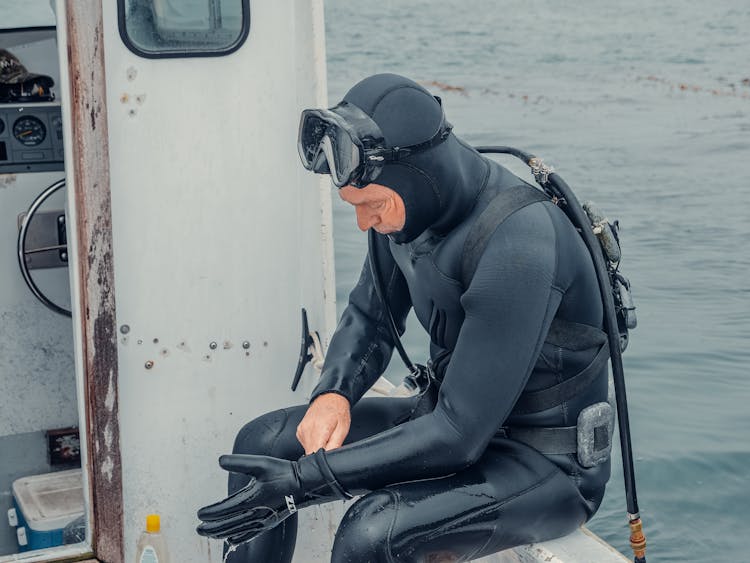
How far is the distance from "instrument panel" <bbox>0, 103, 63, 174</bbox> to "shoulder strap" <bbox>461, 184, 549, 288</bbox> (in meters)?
2.32

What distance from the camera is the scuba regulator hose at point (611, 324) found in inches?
98.0

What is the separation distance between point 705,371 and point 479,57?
11856 mm

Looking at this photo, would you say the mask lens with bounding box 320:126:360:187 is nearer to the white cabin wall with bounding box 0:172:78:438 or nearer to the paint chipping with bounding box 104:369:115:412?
the paint chipping with bounding box 104:369:115:412

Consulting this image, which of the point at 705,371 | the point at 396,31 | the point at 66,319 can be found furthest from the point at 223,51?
the point at 396,31

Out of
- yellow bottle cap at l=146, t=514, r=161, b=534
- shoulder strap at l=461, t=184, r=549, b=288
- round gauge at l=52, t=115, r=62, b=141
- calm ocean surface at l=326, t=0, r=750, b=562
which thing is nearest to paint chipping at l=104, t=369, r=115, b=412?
yellow bottle cap at l=146, t=514, r=161, b=534

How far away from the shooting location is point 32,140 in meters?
4.35

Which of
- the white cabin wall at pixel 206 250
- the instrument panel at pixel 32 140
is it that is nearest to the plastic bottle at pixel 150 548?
the white cabin wall at pixel 206 250

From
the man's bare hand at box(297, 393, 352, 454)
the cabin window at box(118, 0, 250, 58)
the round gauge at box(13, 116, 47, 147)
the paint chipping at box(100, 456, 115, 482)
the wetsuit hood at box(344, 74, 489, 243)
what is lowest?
the paint chipping at box(100, 456, 115, 482)

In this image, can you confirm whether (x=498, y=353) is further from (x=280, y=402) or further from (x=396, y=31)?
(x=396, y=31)

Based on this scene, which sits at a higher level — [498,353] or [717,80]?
[717,80]

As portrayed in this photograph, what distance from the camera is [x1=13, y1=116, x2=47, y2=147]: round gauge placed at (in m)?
4.28

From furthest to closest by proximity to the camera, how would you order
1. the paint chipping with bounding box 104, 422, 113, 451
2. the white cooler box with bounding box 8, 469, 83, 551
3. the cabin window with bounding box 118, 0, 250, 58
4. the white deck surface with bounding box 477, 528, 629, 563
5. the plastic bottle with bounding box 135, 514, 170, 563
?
the white cooler box with bounding box 8, 469, 83, 551
the plastic bottle with bounding box 135, 514, 170, 563
the paint chipping with bounding box 104, 422, 113, 451
the cabin window with bounding box 118, 0, 250, 58
the white deck surface with bounding box 477, 528, 629, 563

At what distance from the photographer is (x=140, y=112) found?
3188mm

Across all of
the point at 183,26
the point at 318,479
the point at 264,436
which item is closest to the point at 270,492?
the point at 318,479
